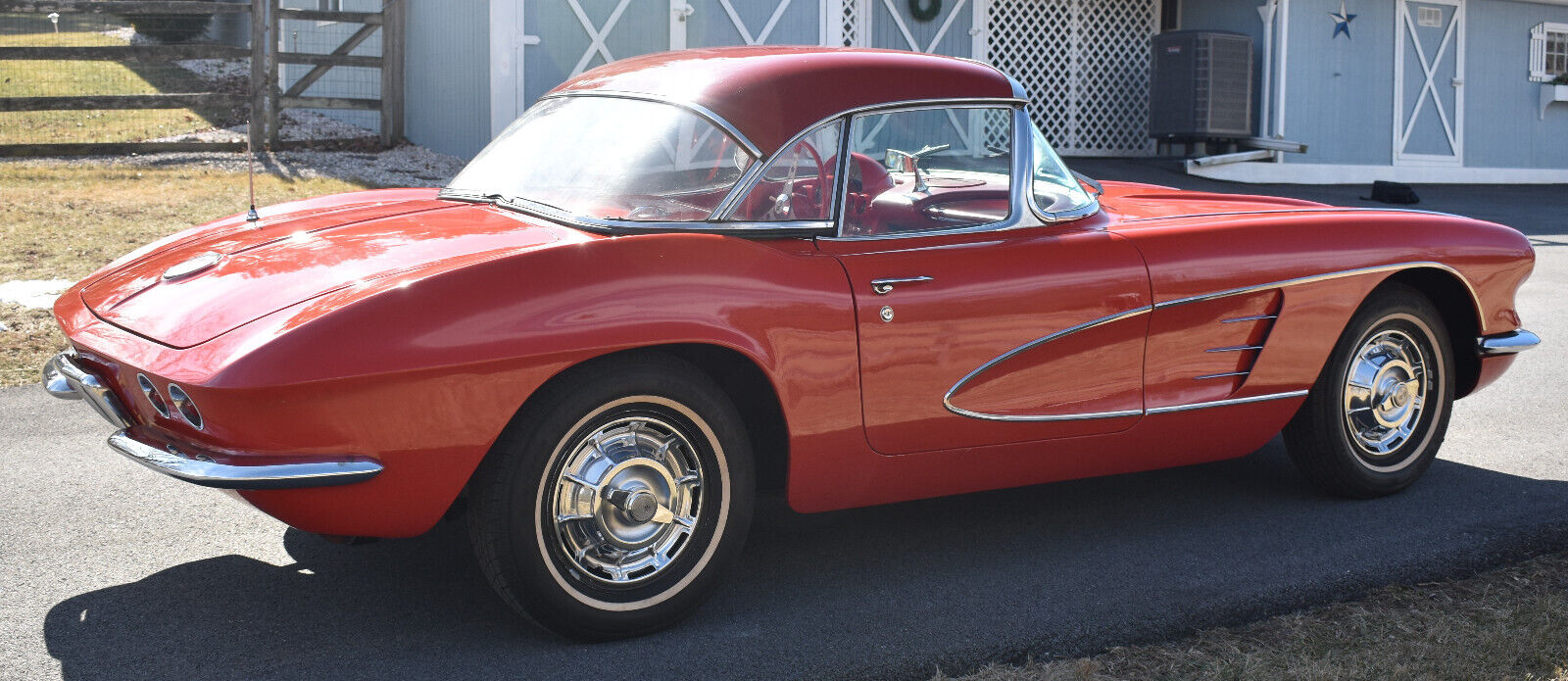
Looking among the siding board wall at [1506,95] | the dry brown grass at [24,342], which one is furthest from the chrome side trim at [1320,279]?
the siding board wall at [1506,95]

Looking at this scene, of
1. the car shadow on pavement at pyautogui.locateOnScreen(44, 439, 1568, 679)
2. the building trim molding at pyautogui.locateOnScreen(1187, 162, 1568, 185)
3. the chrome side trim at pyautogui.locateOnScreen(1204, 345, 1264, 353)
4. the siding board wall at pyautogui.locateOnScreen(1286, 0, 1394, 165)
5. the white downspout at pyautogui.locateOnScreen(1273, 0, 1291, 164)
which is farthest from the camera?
the siding board wall at pyautogui.locateOnScreen(1286, 0, 1394, 165)

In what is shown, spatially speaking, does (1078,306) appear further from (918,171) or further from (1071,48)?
(1071,48)

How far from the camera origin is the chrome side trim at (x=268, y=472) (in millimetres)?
2770

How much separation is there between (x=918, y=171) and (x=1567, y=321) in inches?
241

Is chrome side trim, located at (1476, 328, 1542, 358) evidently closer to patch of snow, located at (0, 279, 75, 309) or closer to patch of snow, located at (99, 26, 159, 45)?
patch of snow, located at (0, 279, 75, 309)

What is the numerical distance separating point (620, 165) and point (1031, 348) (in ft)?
3.90

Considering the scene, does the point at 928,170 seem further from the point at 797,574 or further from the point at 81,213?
the point at 81,213

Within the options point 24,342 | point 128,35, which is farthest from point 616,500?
point 128,35

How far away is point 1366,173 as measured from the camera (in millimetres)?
19062

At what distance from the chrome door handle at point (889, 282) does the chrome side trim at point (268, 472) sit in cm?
128

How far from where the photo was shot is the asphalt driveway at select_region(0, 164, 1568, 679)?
3131 mm

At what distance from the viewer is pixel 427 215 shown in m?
3.74

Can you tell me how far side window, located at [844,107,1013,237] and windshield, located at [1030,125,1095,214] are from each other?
95 millimetres

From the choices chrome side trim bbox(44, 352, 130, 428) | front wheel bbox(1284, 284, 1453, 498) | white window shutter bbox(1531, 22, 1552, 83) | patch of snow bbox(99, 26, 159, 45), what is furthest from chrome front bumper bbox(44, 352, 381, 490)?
white window shutter bbox(1531, 22, 1552, 83)
